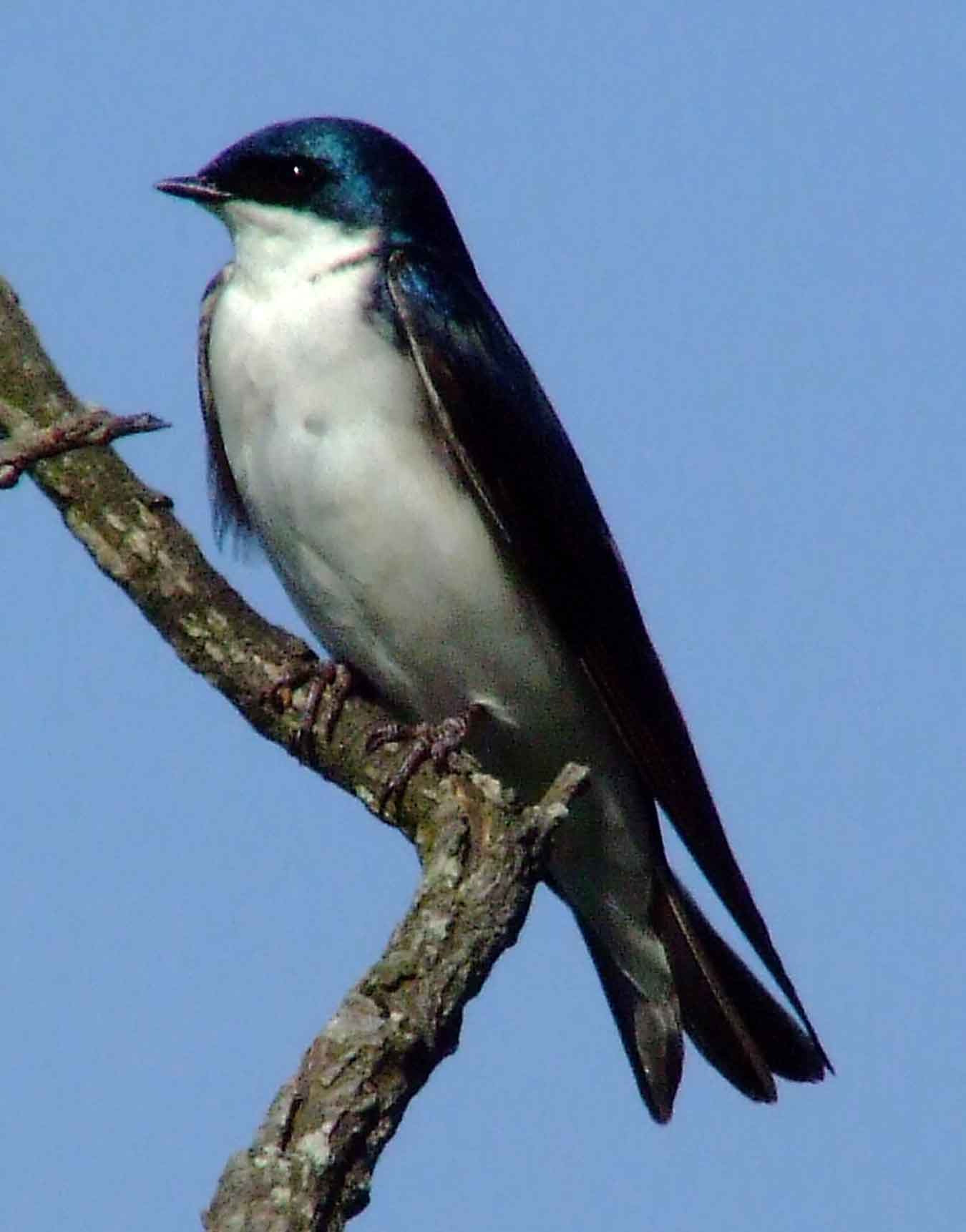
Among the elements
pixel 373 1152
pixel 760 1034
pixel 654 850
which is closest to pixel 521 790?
pixel 654 850

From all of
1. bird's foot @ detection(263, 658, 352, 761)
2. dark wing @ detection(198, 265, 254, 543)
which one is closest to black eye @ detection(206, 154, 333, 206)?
dark wing @ detection(198, 265, 254, 543)

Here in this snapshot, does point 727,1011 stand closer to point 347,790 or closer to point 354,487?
point 347,790

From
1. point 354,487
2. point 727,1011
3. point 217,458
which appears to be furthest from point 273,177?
point 727,1011

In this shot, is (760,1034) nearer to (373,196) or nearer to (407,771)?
(407,771)

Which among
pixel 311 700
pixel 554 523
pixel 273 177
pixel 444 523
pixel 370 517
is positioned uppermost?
pixel 273 177

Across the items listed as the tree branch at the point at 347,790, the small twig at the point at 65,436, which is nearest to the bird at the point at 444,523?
the tree branch at the point at 347,790

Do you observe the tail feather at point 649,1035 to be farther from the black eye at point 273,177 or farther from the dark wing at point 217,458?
the black eye at point 273,177
